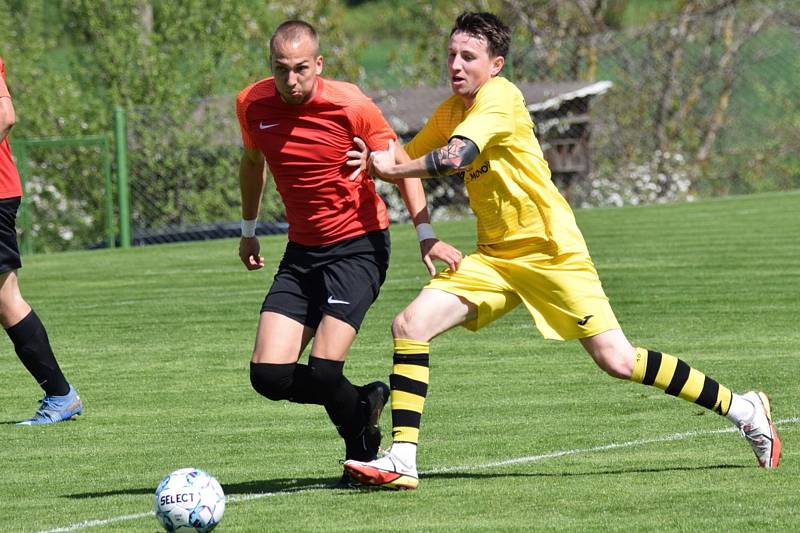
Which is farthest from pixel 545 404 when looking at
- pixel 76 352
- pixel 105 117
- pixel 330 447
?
pixel 105 117

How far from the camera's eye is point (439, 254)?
7215 mm

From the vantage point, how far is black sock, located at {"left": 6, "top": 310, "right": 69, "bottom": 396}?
9258 mm

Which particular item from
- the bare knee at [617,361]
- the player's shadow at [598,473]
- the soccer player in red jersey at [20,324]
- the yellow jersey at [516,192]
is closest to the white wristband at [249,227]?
the yellow jersey at [516,192]

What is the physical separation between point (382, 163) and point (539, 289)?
0.94 meters

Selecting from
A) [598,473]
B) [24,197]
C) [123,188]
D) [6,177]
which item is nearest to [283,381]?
[598,473]

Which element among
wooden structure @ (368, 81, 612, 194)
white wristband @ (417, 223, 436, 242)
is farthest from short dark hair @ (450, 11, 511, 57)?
wooden structure @ (368, 81, 612, 194)

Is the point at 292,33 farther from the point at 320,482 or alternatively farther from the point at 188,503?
the point at 188,503

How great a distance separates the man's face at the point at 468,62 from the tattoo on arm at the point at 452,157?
0.37 metres

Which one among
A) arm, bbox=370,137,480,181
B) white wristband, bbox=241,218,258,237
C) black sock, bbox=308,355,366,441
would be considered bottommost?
black sock, bbox=308,355,366,441

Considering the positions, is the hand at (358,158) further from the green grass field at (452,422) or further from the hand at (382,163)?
the green grass field at (452,422)

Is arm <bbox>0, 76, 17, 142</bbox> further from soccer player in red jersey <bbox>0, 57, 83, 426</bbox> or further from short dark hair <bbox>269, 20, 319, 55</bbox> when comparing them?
short dark hair <bbox>269, 20, 319, 55</bbox>

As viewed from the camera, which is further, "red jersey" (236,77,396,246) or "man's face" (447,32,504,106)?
"red jersey" (236,77,396,246)

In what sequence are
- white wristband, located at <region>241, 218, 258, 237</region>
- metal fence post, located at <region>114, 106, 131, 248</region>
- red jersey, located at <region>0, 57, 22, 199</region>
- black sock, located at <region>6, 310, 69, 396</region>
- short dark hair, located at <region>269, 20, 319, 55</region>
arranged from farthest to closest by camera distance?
metal fence post, located at <region>114, 106, 131, 248</region> < black sock, located at <region>6, 310, 69, 396</region> < red jersey, located at <region>0, 57, 22, 199</region> < white wristband, located at <region>241, 218, 258, 237</region> < short dark hair, located at <region>269, 20, 319, 55</region>

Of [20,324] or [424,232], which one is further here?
[20,324]
